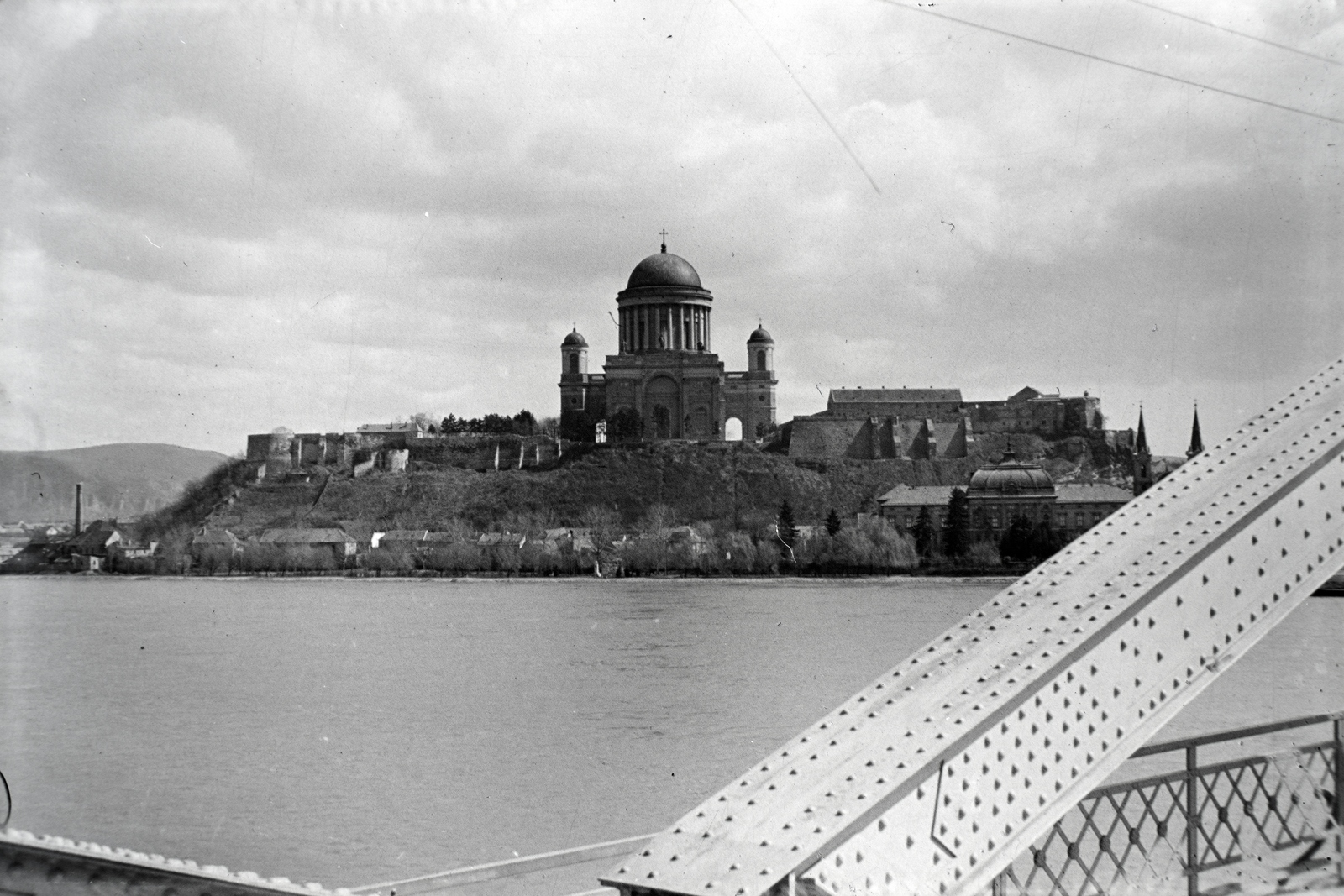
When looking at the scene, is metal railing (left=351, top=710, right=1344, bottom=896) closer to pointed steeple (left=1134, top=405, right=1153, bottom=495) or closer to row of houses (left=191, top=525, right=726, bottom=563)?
row of houses (left=191, top=525, right=726, bottom=563)

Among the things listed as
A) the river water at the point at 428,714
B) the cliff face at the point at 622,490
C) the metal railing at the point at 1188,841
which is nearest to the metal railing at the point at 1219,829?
the metal railing at the point at 1188,841

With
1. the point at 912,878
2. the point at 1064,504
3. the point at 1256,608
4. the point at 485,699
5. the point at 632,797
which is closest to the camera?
the point at 912,878

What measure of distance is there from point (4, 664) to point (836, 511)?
39.6 meters

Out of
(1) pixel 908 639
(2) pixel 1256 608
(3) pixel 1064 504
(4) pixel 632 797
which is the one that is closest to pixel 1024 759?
(2) pixel 1256 608

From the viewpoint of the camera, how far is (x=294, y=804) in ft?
39.6

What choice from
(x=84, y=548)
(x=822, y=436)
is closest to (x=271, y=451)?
(x=84, y=548)

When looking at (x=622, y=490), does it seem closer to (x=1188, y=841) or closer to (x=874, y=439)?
(x=874, y=439)

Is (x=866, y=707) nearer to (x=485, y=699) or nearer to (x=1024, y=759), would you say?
(x=1024, y=759)

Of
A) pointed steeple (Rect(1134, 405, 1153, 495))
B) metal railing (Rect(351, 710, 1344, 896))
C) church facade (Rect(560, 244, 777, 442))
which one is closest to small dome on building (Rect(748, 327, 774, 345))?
church facade (Rect(560, 244, 777, 442))

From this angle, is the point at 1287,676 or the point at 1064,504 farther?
the point at 1064,504

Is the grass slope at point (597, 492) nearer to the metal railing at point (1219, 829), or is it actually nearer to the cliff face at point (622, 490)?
the cliff face at point (622, 490)

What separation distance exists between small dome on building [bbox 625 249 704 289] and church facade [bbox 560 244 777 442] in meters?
0.04

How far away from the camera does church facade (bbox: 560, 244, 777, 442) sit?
70.2 m

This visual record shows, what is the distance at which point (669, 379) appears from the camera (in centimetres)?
7062
